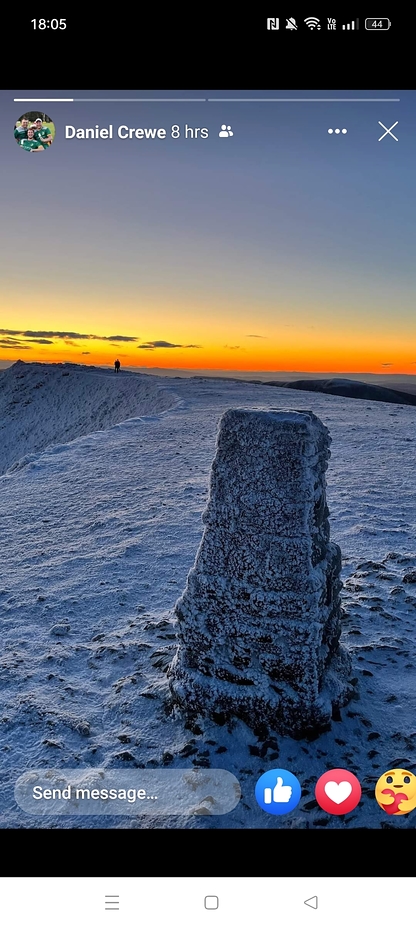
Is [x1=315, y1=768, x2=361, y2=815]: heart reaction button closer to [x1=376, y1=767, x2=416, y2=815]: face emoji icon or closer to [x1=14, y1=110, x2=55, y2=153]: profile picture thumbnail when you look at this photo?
[x1=376, y1=767, x2=416, y2=815]: face emoji icon

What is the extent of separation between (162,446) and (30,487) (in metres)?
3.39

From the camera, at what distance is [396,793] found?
2.79 metres
